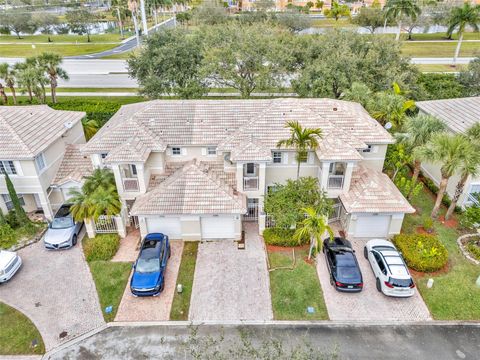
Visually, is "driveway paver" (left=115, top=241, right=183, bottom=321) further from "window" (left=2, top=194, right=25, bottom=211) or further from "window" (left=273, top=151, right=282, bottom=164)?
"window" (left=2, top=194, right=25, bottom=211)

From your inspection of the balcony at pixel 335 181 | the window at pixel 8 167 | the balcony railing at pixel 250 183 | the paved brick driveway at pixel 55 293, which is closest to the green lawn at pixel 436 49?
the balcony at pixel 335 181

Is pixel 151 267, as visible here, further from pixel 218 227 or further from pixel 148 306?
pixel 218 227

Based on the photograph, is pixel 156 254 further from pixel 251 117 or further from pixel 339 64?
pixel 339 64

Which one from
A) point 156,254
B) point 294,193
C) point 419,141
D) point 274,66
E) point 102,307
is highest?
point 274,66

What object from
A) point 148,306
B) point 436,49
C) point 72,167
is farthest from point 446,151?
point 436,49

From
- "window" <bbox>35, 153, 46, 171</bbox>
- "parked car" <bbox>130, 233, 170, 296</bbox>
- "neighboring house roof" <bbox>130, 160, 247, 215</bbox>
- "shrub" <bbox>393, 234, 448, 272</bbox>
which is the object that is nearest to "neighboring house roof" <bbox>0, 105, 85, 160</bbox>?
"window" <bbox>35, 153, 46, 171</bbox>

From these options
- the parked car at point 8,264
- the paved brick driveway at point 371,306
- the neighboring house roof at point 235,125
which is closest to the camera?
the paved brick driveway at point 371,306

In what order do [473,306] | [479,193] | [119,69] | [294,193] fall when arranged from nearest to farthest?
1. [473,306]
2. [294,193]
3. [479,193]
4. [119,69]

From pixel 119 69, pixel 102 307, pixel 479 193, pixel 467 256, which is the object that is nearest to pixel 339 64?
pixel 479 193

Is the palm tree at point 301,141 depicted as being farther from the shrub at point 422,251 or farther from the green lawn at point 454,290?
the green lawn at point 454,290
